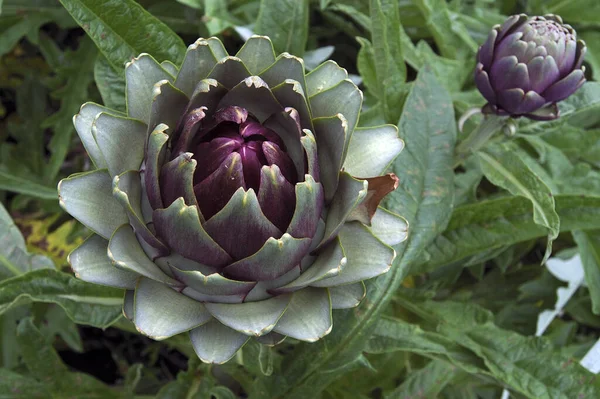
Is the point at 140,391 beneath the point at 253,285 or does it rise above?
beneath

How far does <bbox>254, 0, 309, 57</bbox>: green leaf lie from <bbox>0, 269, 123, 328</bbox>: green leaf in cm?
43

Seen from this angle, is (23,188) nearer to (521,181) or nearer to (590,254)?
(521,181)

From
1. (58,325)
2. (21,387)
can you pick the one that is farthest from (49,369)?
(58,325)

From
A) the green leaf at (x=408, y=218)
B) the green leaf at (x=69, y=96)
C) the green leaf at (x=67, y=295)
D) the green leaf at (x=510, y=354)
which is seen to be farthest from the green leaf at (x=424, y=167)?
the green leaf at (x=69, y=96)

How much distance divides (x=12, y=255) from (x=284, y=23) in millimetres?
527

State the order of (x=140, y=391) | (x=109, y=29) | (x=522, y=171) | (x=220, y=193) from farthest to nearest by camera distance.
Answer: (x=140, y=391) < (x=522, y=171) < (x=109, y=29) < (x=220, y=193)

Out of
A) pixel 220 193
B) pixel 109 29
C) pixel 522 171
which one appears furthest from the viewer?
pixel 522 171

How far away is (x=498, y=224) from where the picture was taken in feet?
3.11

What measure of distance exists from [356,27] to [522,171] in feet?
1.84

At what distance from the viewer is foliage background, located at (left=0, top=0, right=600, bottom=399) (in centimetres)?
84

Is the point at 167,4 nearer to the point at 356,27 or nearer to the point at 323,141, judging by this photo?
the point at 356,27

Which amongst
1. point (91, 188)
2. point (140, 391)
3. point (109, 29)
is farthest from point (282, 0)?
point (140, 391)

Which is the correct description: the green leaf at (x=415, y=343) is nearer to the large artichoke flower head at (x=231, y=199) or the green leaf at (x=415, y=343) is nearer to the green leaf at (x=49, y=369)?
the large artichoke flower head at (x=231, y=199)

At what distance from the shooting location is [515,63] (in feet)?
2.76
